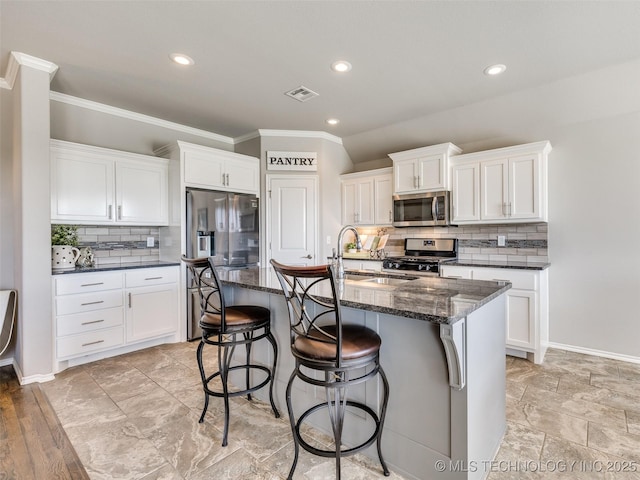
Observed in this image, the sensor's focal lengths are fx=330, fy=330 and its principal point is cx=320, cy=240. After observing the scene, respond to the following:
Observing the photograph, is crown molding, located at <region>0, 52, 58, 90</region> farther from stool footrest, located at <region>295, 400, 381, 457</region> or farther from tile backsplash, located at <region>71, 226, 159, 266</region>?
stool footrest, located at <region>295, 400, 381, 457</region>

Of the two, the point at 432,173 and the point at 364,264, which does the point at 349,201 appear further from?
the point at 432,173

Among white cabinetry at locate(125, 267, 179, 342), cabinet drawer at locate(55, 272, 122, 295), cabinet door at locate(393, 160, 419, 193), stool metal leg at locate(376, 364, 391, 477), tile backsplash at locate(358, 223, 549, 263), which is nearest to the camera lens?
stool metal leg at locate(376, 364, 391, 477)

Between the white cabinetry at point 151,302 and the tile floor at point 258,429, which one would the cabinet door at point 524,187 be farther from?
the white cabinetry at point 151,302

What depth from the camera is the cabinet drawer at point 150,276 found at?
3359 millimetres

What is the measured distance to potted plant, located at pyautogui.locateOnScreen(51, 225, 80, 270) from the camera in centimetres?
308

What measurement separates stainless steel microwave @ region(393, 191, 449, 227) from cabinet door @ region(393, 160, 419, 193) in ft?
0.30

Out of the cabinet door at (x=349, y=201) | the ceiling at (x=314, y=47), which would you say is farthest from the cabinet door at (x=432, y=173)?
the cabinet door at (x=349, y=201)

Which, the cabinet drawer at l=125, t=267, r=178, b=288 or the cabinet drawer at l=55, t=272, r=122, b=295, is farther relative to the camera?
the cabinet drawer at l=125, t=267, r=178, b=288

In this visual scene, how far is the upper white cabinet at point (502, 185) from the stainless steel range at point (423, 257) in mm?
473

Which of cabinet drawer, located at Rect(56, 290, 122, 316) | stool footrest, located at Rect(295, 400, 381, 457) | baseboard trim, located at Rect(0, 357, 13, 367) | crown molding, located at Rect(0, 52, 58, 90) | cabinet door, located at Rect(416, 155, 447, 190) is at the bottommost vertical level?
baseboard trim, located at Rect(0, 357, 13, 367)

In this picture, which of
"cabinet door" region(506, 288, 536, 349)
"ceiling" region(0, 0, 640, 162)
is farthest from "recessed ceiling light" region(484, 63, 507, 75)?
"cabinet door" region(506, 288, 536, 349)

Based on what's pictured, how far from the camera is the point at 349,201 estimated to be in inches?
189

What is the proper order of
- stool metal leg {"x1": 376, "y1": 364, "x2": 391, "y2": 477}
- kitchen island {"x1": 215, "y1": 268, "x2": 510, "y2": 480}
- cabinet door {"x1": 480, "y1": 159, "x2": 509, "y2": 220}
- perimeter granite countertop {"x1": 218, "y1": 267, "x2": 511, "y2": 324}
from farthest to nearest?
cabinet door {"x1": 480, "y1": 159, "x2": 509, "y2": 220} < stool metal leg {"x1": 376, "y1": 364, "x2": 391, "y2": 477} < kitchen island {"x1": 215, "y1": 268, "x2": 510, "y2": 480} < perimeter granite countertop {"x1": 218, "y1": 267, "x2": 511, "y2": 324}

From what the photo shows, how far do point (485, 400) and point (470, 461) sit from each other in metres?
0.31
